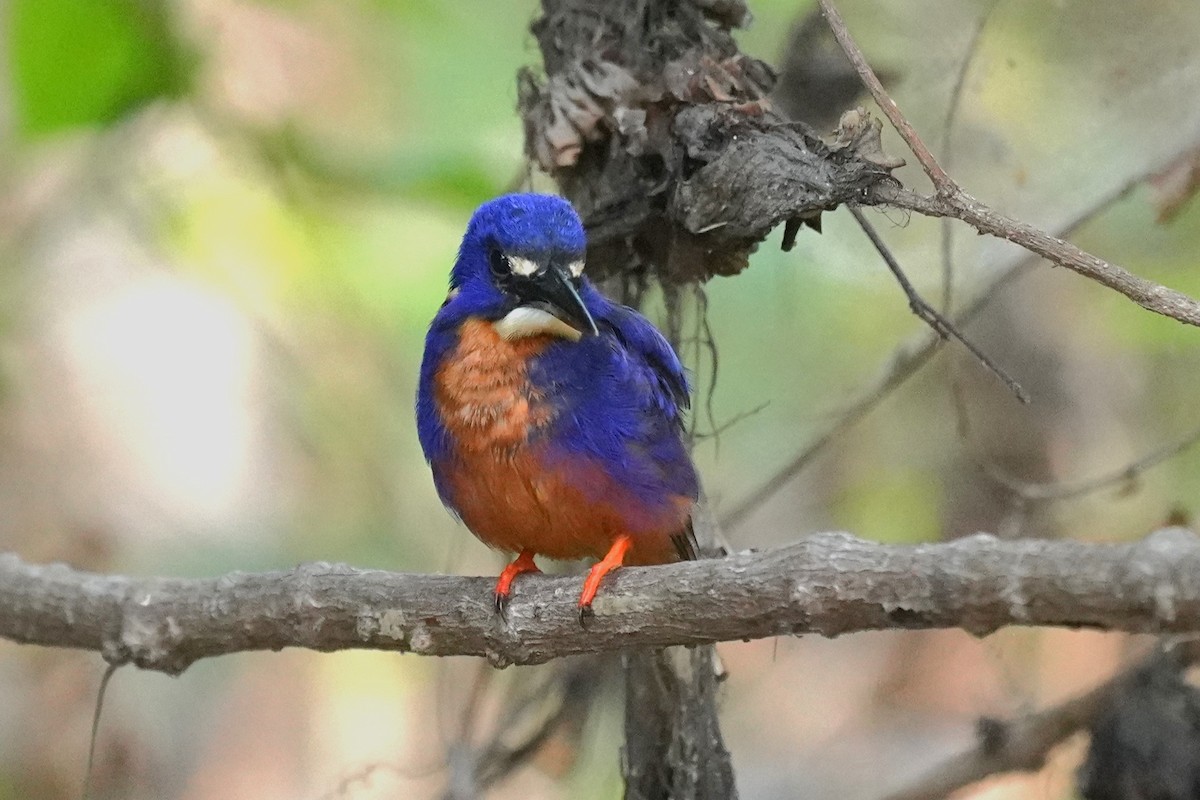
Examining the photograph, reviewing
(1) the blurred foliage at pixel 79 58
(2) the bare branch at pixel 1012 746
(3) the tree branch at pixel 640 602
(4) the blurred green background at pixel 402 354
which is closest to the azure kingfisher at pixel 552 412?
(3) the tree branch at pixel 640 602

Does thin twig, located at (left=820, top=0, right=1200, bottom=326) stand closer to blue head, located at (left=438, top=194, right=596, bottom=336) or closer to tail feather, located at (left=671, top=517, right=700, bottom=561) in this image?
blue head, located at (left=438, top=194, right=596, bottom=336)

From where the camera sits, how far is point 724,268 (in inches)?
95.4

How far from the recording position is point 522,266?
2.33m

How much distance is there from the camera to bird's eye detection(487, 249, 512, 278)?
2377mm

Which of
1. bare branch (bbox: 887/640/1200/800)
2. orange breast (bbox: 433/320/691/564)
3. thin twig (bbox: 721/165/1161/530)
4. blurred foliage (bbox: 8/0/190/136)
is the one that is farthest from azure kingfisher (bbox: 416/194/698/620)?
blurred foliage (bbox: 8/0/190/136)

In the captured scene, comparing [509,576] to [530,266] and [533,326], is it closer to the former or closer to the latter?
[533,326]

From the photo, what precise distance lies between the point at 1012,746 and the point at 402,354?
2.50 m

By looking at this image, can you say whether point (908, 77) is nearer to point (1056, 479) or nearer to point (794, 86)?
point (794, 86)

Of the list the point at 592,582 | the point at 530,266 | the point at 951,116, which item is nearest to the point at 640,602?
the point at 592,582

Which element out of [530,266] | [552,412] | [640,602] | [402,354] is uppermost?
[402,354]

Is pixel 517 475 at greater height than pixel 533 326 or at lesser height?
lesser

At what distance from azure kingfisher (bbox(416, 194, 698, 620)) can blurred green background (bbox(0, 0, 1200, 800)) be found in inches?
19.8

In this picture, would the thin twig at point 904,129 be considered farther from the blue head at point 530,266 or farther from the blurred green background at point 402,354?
the blurred green background at point 402,354

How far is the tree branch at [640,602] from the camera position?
1.30m
